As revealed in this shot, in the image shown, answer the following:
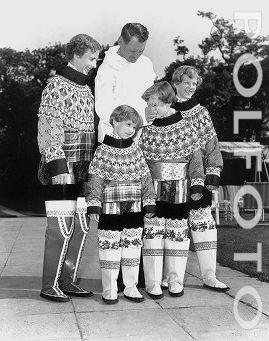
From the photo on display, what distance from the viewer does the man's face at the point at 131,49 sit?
14.5ft

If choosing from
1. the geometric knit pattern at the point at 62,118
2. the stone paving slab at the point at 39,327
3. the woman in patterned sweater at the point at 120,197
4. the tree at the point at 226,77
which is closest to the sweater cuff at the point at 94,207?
the woman in patterned sweater at the point at 120,197

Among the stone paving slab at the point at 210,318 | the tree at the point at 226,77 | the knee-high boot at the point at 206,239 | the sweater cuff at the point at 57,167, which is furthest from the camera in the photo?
the tree at the point at 226,77

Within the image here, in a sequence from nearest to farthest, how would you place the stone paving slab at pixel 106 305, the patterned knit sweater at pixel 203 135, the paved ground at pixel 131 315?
the paved ground at pixel 131 315, the stone paving slab at pixel 106 305, the patterned knit sweater at pixel 203 135

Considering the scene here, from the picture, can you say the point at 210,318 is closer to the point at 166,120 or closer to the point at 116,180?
the point at 116,180

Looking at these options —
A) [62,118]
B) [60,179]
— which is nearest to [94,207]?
[60,179]

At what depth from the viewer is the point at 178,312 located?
3885mm

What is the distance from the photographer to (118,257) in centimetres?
421

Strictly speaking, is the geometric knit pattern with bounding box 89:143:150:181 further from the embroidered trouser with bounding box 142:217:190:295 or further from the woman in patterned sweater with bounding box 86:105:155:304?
the embroidered trouser with bounding box 142:217:190:295

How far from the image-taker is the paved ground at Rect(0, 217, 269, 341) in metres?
3.36

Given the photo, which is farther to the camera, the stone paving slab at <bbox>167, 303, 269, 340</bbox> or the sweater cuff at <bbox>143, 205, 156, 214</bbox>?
the sweater cuff at <bbox>143, 205, 156, 214</bbox>

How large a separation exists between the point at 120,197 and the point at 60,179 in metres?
0.47

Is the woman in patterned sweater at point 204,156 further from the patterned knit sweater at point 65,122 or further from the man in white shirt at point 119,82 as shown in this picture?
the patterned knit sweater at point 65,122

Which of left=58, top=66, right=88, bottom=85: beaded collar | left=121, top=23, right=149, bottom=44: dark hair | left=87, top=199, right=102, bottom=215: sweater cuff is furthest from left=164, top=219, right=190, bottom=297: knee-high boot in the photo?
left=121, top=23, right=149, bottom=44: dark hair

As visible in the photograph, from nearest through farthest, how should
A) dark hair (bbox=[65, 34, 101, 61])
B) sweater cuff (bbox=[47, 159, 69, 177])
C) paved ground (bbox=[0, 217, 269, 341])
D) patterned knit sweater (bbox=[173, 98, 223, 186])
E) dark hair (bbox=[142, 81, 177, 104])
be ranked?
1. paved ground (bbox=[0, 217, 269, 341])
2. sweater cuff (bbox=[47, 159, 69, 177])
3. dark hair (bbox=[65, 34, 101, 61])
4. dark hair (bbox=[142, 81, 177, 104])
5. patterned knit sweater (bbox=[173, 98, 223, 186])
